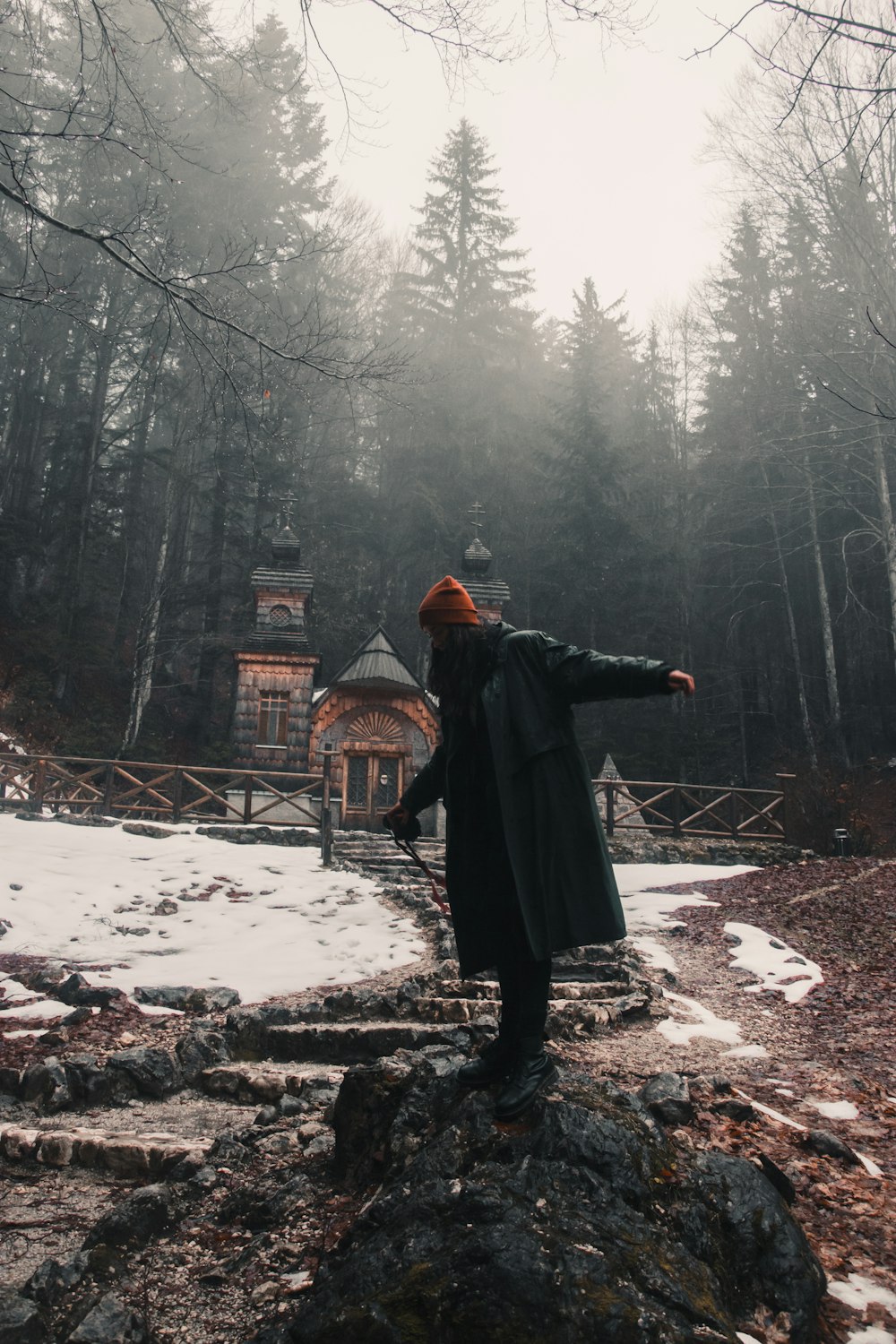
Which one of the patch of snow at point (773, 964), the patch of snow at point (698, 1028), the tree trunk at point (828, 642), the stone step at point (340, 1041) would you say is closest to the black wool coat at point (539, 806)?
the stone step at point (340, 1041)

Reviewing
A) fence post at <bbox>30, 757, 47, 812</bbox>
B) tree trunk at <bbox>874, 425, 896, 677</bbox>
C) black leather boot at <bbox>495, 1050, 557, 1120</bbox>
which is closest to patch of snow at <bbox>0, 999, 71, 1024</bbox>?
black leather boot at <bbox>495, 1050, 557, 1120</bbox>

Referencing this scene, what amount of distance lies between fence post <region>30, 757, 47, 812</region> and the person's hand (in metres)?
14.6

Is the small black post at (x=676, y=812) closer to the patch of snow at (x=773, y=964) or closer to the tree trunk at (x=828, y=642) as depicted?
the tree trunk at (x=828, y=642)

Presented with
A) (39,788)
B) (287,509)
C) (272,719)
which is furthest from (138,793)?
(287,509)

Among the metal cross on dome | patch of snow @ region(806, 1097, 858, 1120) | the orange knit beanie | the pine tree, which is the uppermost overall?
the pine tree

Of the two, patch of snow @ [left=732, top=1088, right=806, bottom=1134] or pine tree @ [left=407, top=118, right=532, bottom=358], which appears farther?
pine tree @ [left=407, top=118, right=532, bottom=358]

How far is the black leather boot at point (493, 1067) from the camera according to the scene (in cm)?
290

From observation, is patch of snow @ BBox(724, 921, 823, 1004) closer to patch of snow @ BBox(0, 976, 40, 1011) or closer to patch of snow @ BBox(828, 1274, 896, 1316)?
patch of snow @ BBox(828, 1274, 896, 1316)

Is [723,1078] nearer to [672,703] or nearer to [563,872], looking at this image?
[563,872]

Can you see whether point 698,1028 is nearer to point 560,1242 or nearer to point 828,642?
point 560,1242

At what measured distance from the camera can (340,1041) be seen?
5.43 meters

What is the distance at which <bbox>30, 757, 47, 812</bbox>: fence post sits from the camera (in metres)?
14.8

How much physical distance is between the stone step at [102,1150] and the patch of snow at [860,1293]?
2.39 m

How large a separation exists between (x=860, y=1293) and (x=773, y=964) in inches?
245
